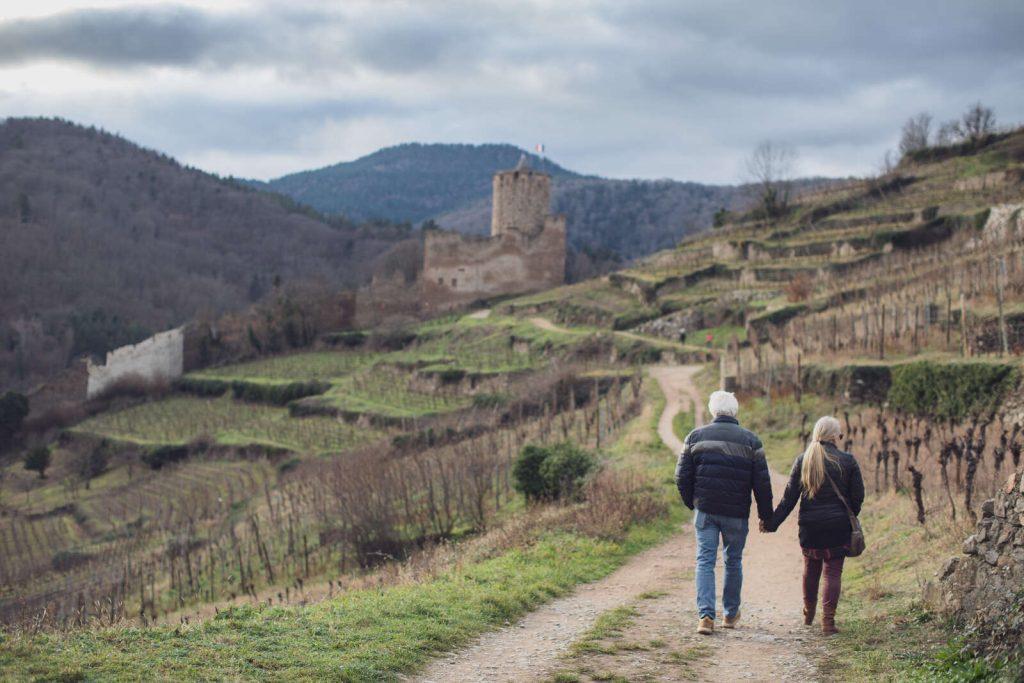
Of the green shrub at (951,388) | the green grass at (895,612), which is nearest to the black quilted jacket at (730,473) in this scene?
the green grass at (895,612)

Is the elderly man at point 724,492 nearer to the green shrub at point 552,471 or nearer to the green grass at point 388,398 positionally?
the green shrub at point 552,471

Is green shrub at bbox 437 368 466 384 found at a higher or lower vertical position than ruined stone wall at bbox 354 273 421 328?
lower

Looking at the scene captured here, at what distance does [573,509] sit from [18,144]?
471ft

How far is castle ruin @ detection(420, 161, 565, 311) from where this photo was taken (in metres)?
59.3

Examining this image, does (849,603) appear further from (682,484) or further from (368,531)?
(368,531)

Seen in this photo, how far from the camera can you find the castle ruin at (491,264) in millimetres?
59344

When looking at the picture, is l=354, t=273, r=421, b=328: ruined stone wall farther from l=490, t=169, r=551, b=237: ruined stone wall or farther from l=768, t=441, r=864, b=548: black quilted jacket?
l=768, t=441, r=864, b=548: black quilted jacket

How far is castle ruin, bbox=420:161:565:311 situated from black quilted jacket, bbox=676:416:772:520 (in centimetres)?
5133

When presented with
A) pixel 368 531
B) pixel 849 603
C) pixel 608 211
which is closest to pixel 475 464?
pixel 368 531

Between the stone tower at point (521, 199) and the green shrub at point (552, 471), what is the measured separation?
1845 inches

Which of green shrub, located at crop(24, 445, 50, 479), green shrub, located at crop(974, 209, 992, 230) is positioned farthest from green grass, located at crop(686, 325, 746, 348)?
green shrub, located at crop(24, 445, 50, 479)

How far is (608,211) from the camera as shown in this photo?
449 feet

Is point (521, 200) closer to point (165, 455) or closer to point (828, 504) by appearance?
point (165, 455)

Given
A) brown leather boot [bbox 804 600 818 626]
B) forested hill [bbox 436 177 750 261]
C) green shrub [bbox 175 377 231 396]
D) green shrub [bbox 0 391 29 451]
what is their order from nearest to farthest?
brown leather boot [bbox 804 600 818 626]
green shrub [bbox 0 391 29 451]
green shrub [bbox 175 377 231 396]
forested hill [bbox 436 177 750 261]
